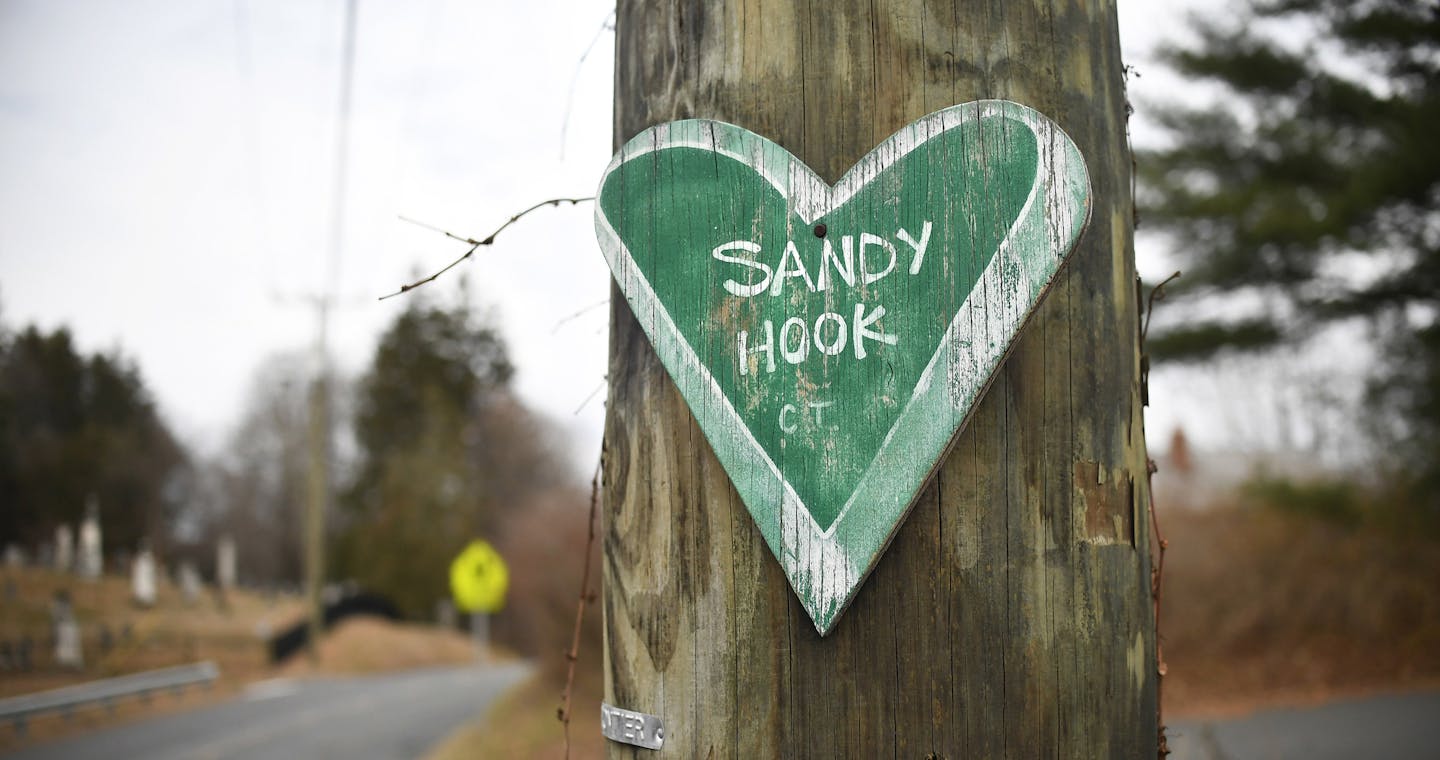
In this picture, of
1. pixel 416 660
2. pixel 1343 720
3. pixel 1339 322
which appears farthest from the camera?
pixel 416 660

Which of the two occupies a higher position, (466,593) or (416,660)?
(466,593)

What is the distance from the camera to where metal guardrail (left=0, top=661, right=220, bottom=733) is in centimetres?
1223

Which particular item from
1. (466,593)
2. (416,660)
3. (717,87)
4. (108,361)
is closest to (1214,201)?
(466,593)

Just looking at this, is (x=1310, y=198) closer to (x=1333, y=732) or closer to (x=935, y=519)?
(x=1333, y=732)

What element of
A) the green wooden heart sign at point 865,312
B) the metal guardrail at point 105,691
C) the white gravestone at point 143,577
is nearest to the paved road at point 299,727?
the metal guardrail at point 105,691

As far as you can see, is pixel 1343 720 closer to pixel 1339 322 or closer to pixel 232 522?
pixel 1339 322

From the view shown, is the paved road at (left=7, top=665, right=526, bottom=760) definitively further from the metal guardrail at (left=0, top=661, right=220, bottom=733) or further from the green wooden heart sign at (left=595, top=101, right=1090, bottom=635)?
the green wooden heart sign at (left=595, top=101, right=1090, bottom=635)

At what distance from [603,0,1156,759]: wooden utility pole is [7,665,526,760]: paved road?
482 inches

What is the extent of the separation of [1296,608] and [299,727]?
15.9 meters

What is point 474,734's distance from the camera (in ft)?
43.2

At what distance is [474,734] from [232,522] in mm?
10472

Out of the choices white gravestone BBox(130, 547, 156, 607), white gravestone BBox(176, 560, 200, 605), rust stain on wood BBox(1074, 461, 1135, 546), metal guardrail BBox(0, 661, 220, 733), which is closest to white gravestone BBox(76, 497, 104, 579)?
white gravestone BBox(130, 547, 156, 607)

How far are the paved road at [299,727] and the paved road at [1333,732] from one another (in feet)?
31.5

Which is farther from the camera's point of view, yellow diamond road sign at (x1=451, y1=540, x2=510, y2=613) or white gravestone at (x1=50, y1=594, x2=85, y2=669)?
yellow diamond road sign at (x1=451, y1=540, x2=510, y2=613)
